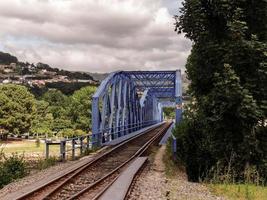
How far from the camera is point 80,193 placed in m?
13.1

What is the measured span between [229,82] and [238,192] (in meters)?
4.08

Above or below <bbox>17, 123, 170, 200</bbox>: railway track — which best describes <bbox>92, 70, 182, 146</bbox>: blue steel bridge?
above

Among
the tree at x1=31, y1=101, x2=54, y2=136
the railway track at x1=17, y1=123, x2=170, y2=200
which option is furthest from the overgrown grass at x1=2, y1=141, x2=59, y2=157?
the railway track at x1=17, y1=123, x2=170, y2=200

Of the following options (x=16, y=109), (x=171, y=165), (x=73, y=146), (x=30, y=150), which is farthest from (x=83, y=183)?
(x=16, y=109)

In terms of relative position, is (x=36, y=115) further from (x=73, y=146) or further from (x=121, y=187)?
(x=121, y=187)

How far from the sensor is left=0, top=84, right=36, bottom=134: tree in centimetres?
8244

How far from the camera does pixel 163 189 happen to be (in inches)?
567

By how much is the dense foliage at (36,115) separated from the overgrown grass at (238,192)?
69616mm

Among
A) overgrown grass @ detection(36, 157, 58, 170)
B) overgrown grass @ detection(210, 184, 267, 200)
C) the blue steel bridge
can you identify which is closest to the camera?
overgrown grass @ detection(210, 184, 267, 200)

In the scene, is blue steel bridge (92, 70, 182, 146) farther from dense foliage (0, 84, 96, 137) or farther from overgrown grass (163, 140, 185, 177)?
dense foliage (0, 84, 96, 137)

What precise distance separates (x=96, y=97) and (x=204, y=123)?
11155mm

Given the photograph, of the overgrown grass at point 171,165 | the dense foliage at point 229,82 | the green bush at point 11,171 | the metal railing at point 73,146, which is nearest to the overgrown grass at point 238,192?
the dense foliage at point 229,82

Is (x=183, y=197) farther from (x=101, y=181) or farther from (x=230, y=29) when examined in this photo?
(x=230, y=29)

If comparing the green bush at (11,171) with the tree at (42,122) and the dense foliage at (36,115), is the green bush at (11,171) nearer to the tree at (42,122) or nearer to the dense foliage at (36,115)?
the dense foliage at (36,115)
